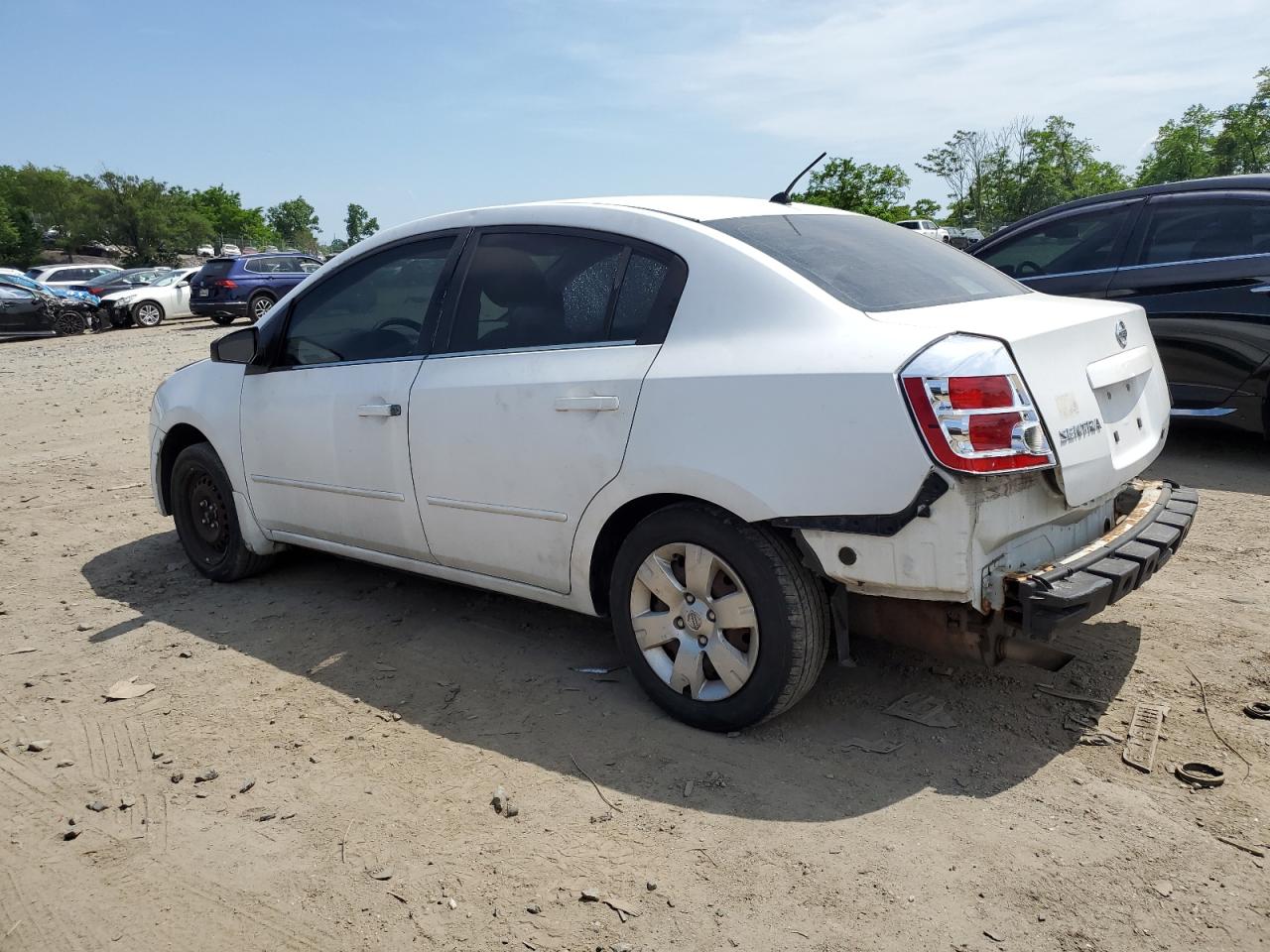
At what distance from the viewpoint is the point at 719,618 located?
3199 mm

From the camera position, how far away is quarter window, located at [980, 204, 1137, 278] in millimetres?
7012

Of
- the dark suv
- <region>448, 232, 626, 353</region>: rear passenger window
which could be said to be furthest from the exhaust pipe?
the dark suv

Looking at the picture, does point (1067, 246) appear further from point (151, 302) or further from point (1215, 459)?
point (151, 302)

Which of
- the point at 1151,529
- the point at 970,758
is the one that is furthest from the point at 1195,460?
the point at 970,758

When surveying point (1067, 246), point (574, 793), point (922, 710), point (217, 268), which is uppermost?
point (1067, 246)

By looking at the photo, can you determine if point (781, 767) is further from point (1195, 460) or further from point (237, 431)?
point (1195, 460)

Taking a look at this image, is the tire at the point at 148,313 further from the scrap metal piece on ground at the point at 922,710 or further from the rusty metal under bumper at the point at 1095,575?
the rusty metal under bumper at the point at 1095,575

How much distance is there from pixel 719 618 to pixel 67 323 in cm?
2577

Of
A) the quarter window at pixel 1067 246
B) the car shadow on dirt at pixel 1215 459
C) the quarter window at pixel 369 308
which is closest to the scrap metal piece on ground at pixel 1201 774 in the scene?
the quarter window at pixel 369 308

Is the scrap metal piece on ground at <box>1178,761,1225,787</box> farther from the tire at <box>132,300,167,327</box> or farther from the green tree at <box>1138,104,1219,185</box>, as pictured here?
the green tree at <box>1138,104,1219,185</box>

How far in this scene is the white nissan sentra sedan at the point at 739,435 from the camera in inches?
110

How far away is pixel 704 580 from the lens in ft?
10.5

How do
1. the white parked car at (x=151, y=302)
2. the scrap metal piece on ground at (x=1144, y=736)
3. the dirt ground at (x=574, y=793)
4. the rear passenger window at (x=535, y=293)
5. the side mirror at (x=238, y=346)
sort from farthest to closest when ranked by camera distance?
the white parked car at (x=151, y=302)
the side mirror at (x=238, y=346)
the rear passenger window at (x=535, y=293)
the scrap metal piece on ground at (x=1144, y=736)
the dirt ground at (x=574, y=793)

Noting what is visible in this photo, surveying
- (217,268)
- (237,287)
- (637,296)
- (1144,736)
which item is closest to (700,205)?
(637,296)
